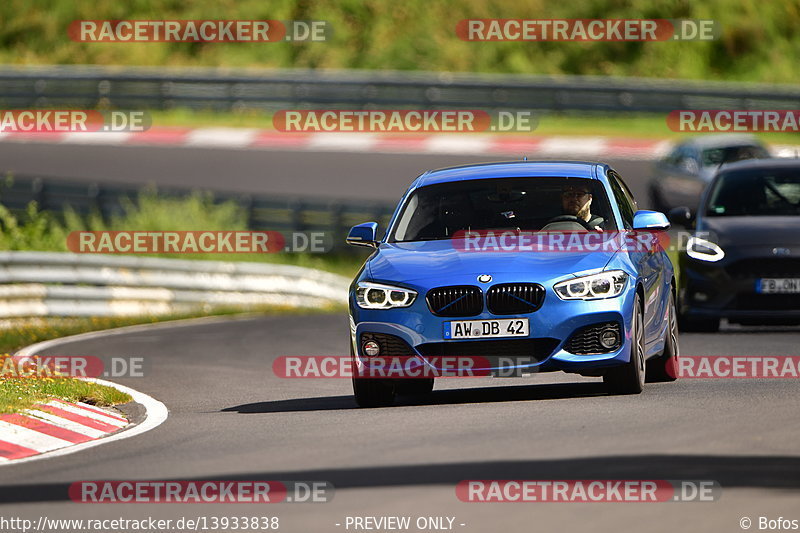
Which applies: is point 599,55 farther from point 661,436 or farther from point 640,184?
point 661,436

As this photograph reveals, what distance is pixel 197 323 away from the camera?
71.1ft

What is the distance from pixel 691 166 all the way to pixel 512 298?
54.5ft

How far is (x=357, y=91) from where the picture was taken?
3338 centimetres

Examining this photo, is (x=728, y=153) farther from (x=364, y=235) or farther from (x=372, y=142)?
(x=364, y=235)

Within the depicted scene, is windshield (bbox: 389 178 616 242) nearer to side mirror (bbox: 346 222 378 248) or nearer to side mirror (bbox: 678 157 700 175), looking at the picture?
side mirror (bbox: 346 222 378 248)

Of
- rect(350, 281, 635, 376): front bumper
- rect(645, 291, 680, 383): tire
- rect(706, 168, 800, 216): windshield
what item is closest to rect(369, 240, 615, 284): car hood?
rect(350, 281, 635, 376): front bumper

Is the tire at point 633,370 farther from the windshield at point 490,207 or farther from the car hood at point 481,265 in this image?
the windshield at point 490,207

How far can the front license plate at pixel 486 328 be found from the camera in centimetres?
1029

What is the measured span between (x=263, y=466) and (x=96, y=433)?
2.32 m

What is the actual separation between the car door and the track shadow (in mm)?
3048

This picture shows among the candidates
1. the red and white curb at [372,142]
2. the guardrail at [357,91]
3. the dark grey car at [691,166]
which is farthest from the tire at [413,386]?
the guardrail at [357,91]

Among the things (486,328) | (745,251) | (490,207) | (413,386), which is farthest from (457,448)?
(745,251)

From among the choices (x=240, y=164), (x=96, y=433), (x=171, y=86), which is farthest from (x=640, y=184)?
(x=96, y=433)

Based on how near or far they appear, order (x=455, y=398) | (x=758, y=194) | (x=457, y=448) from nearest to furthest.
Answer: (x=457, y=448), (x=455, y=398), (x=758, y=194)
